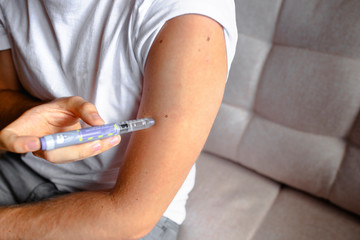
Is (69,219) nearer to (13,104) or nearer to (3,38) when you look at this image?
(13,104)

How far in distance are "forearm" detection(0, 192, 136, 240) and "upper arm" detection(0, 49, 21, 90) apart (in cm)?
43

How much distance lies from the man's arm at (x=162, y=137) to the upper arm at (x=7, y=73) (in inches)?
20.1

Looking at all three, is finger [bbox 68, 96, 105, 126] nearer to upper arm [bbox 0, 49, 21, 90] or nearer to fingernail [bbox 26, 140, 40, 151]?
fingernail [bbox 26, 140, 40, 151]

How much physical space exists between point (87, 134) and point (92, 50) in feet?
0.92

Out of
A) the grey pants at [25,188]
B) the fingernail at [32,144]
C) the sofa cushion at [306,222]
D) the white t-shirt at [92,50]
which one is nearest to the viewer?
the fingernail at [32,144]

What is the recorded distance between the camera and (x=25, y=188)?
36.6 inches

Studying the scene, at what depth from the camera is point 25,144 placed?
499mm

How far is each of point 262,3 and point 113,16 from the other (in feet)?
2.02

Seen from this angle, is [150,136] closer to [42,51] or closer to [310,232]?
[42,51]

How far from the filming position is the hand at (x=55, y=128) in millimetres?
514

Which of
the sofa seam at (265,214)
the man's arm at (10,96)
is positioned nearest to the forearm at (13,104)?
the man's arm at (10,96)

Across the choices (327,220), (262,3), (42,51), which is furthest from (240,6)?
(327,220)

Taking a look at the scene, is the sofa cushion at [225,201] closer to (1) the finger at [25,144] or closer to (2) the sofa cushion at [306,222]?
(2) the sofa cushion at [306,222]

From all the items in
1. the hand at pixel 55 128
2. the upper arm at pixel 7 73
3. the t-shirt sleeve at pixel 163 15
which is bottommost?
the upper arm at pixel 7 73
